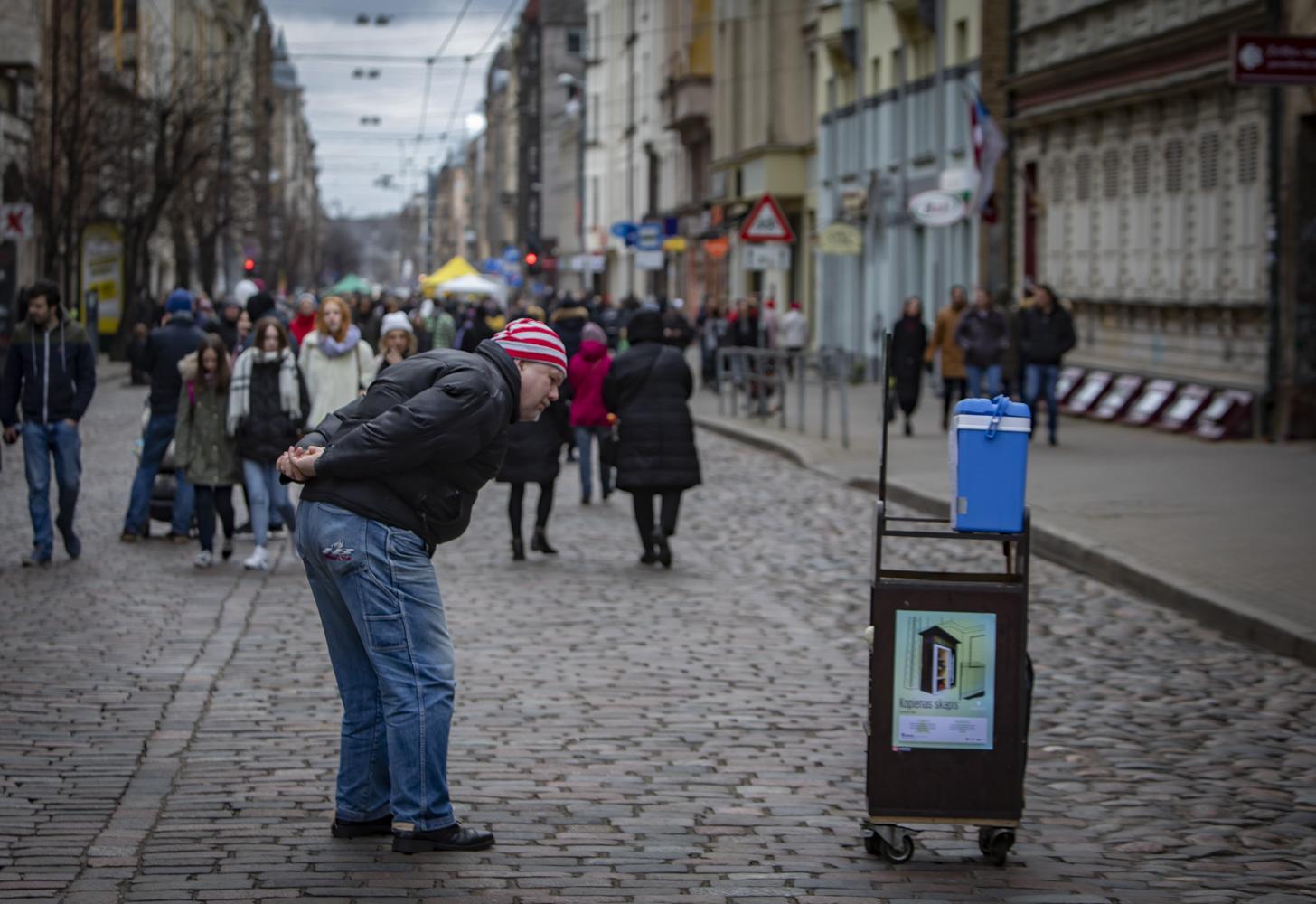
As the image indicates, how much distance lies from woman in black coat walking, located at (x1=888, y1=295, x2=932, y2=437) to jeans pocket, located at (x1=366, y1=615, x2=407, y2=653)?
777 inches

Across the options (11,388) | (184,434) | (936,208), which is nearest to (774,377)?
(936,208)

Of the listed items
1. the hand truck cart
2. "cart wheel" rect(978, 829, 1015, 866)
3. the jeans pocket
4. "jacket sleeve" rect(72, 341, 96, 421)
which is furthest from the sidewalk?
"jacket sleeve" rect(72, 341, 96, 421)

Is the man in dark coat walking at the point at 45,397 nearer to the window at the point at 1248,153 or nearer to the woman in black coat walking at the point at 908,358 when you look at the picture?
the woman in black coat walking at the point at 908,358

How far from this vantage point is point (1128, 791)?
7484 mm

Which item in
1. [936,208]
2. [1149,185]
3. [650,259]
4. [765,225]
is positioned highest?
[1149,185]

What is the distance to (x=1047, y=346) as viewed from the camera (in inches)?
914

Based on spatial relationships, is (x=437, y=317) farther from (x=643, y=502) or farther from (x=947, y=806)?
(x=947, y=806)

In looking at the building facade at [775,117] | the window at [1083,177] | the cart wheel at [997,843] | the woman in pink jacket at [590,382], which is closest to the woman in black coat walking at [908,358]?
the window at [1083,177]

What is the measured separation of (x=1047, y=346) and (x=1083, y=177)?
717 centimetres

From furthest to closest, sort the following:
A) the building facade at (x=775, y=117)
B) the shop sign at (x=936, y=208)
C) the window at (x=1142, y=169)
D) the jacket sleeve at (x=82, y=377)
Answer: the building facade at (x=775, y=117) → the shop sign at (x=936, y=208) → the window at (x=1142, y=169) → the jacket sleeve at (x=82, y=377)

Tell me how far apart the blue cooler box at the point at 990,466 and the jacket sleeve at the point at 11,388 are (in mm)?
8790

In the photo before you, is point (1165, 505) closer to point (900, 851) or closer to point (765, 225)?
point (900, 851)

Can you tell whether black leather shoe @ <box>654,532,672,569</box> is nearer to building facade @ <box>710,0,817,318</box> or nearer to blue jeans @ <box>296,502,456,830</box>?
blue jeans @ <box>296,502,456,830</box>

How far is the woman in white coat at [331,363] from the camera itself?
48.3 ft
